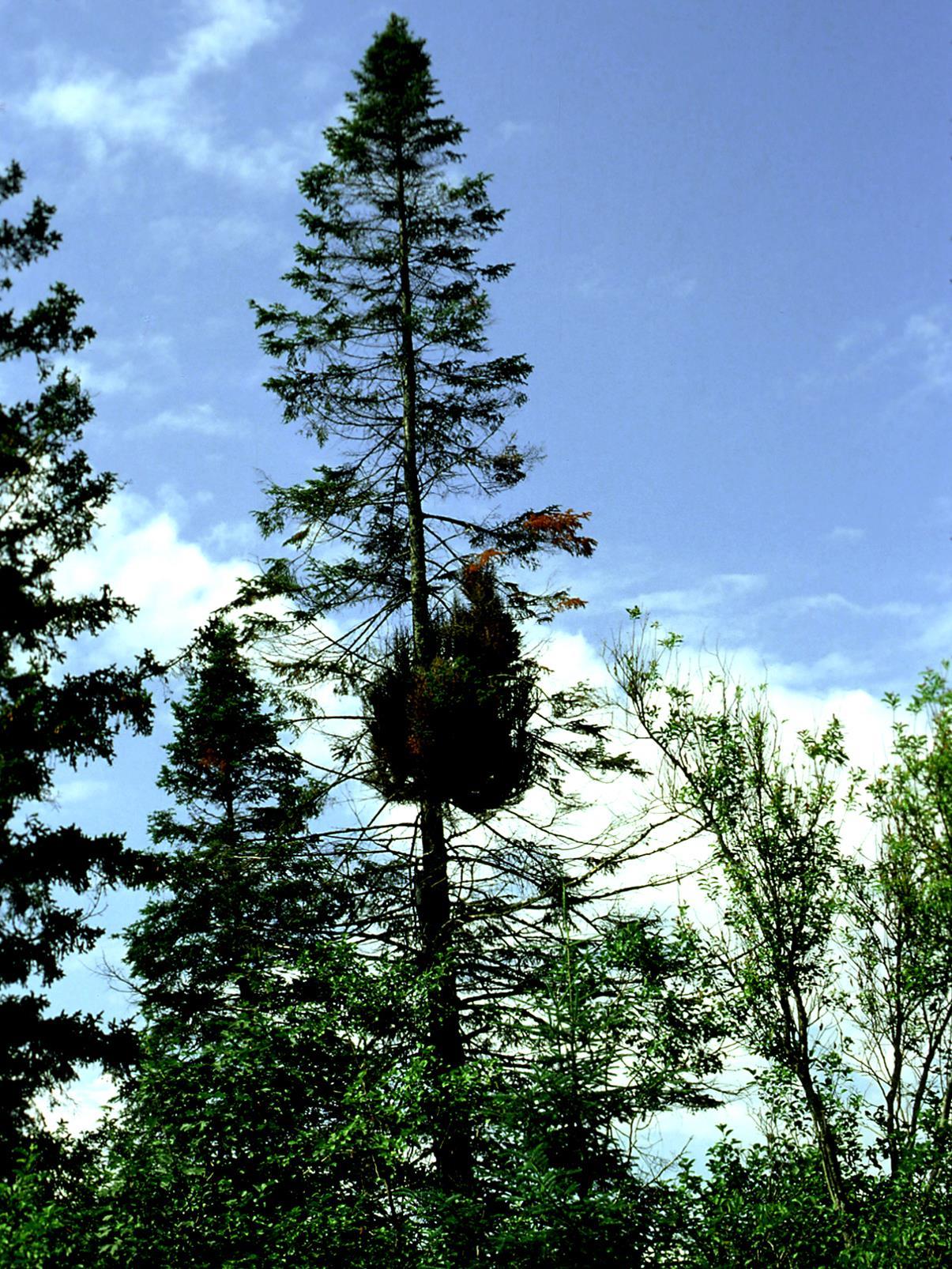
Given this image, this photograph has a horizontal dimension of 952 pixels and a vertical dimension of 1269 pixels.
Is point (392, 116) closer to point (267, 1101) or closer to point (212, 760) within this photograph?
point (212, 760)

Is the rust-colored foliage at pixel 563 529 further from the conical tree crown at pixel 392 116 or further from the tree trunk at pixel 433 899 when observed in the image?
the conical tree crown at pixel 392 116

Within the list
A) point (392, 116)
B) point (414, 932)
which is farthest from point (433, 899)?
point (392, 116)

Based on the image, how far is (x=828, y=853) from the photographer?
43.3 ft

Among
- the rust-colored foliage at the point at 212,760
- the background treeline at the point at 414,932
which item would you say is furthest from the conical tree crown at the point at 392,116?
the rust-colored foliage at the point at 212,760

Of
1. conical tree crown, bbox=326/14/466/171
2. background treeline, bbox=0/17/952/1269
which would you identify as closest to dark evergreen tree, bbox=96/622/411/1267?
background treeline, bbox=0/17/952/1269

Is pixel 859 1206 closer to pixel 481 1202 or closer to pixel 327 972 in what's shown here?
pixel 481 1202

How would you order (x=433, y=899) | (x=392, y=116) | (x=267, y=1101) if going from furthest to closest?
(x=392, y=116)
(x=433, y=899)
(x=267, y=1101)

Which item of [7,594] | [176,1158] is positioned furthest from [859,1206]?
[7,594]

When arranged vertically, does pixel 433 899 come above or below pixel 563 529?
below

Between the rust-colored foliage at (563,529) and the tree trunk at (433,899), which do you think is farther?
the rust-colored foliage at (563,529)

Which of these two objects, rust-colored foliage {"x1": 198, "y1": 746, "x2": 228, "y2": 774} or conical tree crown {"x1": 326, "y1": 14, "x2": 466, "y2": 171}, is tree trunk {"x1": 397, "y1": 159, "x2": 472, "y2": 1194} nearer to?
conical tree crown {"x1": 326, "y1": 14, "x2": 466, "y2": 171}

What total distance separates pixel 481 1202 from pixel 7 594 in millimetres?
9254

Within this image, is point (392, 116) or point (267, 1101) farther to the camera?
point (392, 116)

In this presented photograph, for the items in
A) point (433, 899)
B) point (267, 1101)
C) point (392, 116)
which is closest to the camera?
point (267, 1101)
